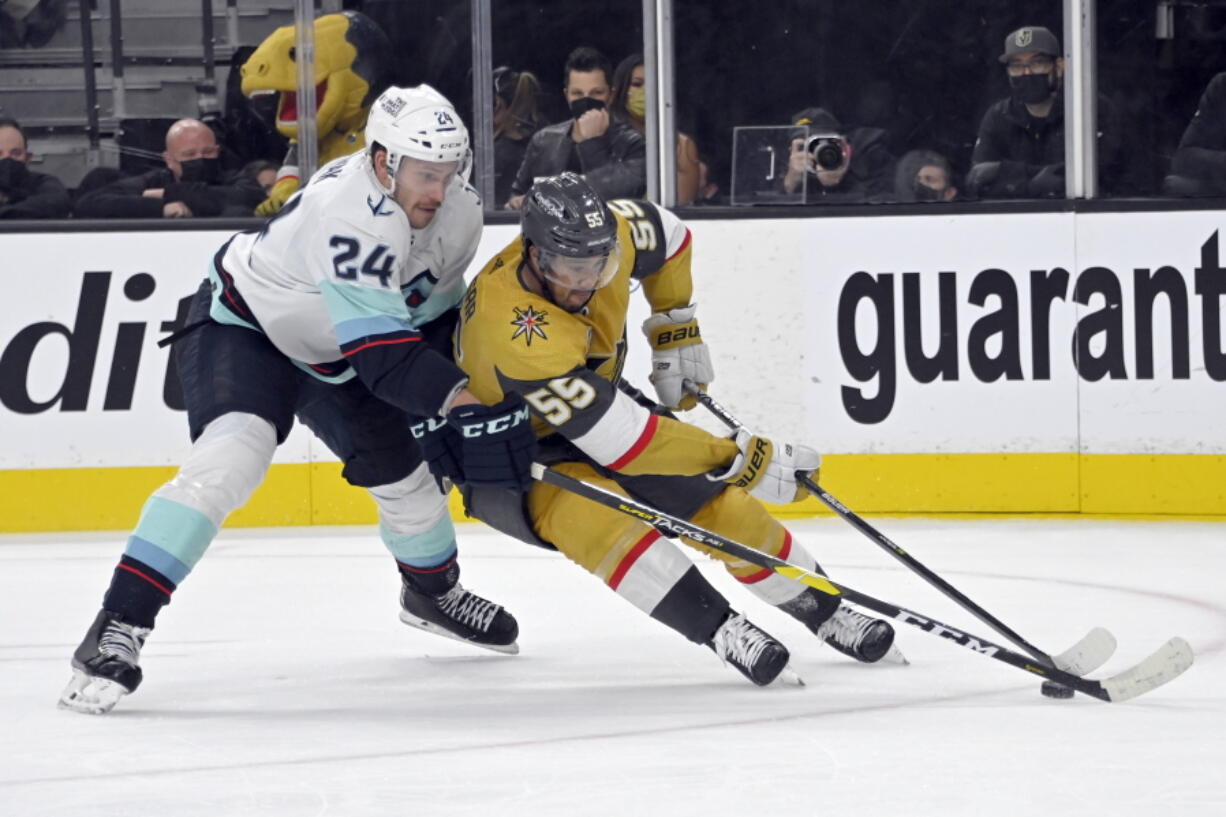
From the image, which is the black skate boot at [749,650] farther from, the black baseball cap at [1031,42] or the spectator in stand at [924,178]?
the black baseball cap at [1031,42]

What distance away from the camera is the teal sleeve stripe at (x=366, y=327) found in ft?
9.96

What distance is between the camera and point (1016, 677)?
125 inches

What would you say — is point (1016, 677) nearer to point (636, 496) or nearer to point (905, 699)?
point (905, 699)

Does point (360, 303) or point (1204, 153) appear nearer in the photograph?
point (360, 303)

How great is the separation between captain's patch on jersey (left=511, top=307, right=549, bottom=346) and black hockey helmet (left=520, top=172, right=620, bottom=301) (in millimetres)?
70

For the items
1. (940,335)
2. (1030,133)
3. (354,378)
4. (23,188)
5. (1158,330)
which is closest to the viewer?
(354,378)

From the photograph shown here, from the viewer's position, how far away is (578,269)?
3086mm

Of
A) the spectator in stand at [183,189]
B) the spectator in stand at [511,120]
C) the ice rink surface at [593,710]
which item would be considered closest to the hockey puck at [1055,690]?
the ice rink surface at [593,710]

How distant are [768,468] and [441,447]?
2.00 ft

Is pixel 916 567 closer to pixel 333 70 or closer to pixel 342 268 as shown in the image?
pixel 342 268

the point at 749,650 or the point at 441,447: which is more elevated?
the point at 441,447

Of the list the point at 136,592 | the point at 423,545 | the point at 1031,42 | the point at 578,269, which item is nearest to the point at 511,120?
the point at 1031,42

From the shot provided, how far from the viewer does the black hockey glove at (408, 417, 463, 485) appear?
328 cm

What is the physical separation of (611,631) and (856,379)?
180 cm
